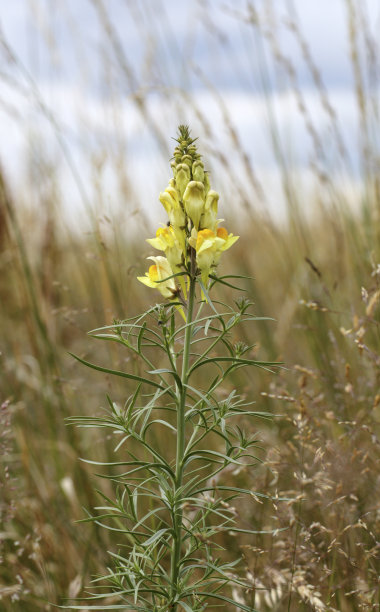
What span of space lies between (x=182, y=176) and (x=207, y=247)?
0.13 metres

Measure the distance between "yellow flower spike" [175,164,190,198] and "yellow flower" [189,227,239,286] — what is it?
0.07 metres

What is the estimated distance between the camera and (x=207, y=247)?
83 centimetres

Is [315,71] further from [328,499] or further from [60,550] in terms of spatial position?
[60,550]

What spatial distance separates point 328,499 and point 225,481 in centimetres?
57

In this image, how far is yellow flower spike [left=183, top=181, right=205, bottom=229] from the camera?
0.85m

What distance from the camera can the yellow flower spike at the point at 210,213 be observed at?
0.88 meters

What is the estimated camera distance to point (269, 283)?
443 cm

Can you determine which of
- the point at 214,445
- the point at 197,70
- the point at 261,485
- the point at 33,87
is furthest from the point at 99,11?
the point at 261,485

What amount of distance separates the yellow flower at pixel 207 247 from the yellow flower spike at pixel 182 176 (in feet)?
0.24

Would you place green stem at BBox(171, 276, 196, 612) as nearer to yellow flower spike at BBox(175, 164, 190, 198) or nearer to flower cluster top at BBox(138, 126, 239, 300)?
flower cluster top at BBox(138, 126, 239, 300)

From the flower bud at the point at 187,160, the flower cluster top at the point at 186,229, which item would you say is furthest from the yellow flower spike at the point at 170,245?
the flower bud at the point at 187,160

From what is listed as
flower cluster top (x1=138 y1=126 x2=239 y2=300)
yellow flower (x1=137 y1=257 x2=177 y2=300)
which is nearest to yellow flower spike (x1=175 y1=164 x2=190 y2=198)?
flower cluster top (x1=138 y1=126 x2=239 y2=300)

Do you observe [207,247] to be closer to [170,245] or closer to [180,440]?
[170,245]

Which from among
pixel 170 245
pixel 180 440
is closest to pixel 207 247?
pixel 170 245
